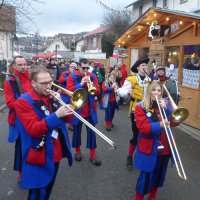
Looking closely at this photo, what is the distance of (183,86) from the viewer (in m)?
8.69

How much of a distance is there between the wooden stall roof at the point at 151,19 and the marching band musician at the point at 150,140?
498cm

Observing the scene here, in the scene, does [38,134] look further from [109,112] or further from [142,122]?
[109,112]

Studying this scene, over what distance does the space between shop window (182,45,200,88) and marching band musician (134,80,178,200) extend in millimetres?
5159

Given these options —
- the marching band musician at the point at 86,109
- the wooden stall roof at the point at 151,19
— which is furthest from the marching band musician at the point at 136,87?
the wooden stall roof at the point at 151,19

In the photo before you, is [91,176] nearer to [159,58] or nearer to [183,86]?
[183,86]

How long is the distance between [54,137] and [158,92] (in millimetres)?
1345

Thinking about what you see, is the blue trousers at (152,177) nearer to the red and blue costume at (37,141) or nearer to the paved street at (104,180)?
the paved street at (104,180)

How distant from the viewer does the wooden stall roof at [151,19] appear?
7738 millimetres

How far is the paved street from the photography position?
398cm

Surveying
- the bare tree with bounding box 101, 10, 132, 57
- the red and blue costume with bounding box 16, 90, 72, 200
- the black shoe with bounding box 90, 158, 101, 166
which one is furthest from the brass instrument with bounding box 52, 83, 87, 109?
the bare tree with bounding box 101, 10, 132, 57

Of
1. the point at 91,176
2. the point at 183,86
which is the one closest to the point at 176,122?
the point at 91,176

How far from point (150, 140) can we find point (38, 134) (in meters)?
1.38

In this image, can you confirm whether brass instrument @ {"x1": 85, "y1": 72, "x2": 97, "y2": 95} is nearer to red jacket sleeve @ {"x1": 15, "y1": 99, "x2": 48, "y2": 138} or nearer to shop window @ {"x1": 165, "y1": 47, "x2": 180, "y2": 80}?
red jacket sleeve @ {"x1": 15, "y1": 99, "x2": 48, "y2": 138}

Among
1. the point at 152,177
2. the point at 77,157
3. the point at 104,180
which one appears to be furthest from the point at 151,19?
the point at 152,177
